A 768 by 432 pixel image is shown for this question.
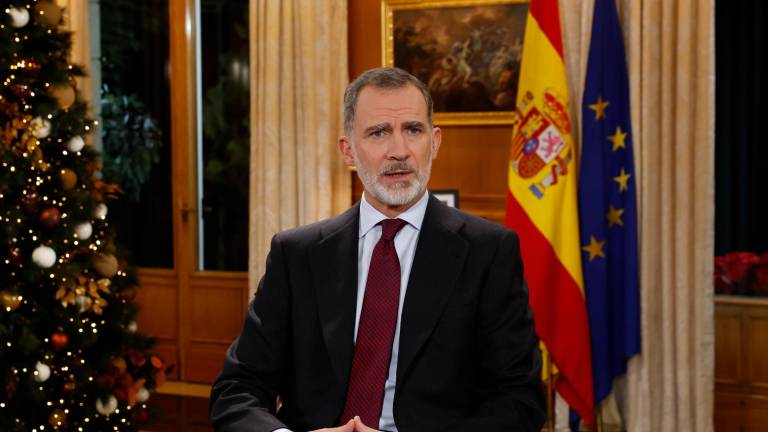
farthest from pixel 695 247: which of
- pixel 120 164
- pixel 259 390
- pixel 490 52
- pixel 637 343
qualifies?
pixel 120 164

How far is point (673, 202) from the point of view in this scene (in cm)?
490

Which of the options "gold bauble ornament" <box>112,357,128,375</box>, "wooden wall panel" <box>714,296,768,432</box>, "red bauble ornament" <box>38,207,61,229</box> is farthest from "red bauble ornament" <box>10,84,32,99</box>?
"wooden wall panel" <box>714,296,768,432</box>

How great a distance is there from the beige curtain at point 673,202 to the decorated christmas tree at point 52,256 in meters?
2.43

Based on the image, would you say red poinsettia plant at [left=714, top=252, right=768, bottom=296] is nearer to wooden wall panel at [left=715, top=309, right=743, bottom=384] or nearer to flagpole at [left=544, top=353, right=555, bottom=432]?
wooden wall panel at [left=715, top=309, right=743, bottom=384]

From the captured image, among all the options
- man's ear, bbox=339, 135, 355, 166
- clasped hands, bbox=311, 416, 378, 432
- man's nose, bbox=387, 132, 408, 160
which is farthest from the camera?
man's ear, bbox=339, 135, 355, 166

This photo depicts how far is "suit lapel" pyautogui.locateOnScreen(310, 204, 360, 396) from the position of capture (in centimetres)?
217

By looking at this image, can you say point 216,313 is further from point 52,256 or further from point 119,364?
point 52,256

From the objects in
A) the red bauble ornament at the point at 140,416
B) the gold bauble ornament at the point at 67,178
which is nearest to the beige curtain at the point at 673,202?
the red bauble ornament at the point at 140,416

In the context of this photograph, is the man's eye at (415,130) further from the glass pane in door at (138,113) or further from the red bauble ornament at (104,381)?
the glass pane in door at (138,113)

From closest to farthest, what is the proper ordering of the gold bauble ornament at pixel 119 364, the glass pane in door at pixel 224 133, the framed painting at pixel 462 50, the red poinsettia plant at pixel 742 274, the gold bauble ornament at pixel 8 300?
the gold bauble ornament at pixel 8 300 < the gold bauble ornament at pixel 119 364 < the red poinsettia plant at pixel 742 274 < the framed painting at pixel 462 50 < the glass pane in door at pixel 224 133

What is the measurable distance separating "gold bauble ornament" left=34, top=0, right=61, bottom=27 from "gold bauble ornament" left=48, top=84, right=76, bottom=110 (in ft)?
0.87

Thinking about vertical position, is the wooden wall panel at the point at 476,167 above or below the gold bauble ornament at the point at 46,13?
below

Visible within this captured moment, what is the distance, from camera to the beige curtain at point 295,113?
584 centimetres

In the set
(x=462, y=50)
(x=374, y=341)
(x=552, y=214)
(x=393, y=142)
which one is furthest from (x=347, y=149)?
(x=462, y=50)
